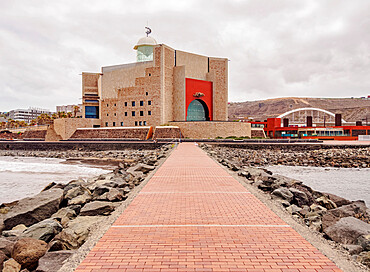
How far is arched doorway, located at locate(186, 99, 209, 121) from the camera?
46.5 m

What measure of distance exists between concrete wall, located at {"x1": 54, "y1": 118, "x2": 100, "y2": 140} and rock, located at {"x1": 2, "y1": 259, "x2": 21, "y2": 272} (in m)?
45.9

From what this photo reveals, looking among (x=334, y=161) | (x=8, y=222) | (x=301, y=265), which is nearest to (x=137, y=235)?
(x=301, y=265)

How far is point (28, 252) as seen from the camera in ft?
14.6

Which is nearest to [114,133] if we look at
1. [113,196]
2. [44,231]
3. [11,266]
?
[113,196]

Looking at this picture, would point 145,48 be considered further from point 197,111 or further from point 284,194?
point 284,194

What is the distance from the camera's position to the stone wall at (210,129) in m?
40.2

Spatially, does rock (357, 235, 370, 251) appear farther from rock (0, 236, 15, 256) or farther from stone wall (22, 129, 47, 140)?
stone wall (22, 129, 47, 140)

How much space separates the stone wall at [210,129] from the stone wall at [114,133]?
500cm

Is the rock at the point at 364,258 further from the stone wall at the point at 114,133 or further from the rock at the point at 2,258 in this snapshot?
A: the stone wall at the point at 114,133

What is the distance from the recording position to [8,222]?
6684 mm

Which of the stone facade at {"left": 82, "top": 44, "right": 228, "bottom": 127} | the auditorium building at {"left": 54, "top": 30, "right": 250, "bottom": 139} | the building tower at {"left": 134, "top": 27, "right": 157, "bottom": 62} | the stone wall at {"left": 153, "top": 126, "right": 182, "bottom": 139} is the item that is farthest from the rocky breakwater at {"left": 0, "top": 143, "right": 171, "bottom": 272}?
the building tower at {"left": 134, "top": 27, "right": 157, "bottom": 62}

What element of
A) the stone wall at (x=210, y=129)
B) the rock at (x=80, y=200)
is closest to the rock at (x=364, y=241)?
the rock at (x=80, y=200)

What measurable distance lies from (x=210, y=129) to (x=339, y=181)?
25.1 meters

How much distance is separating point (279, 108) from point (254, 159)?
144590 millimetres
